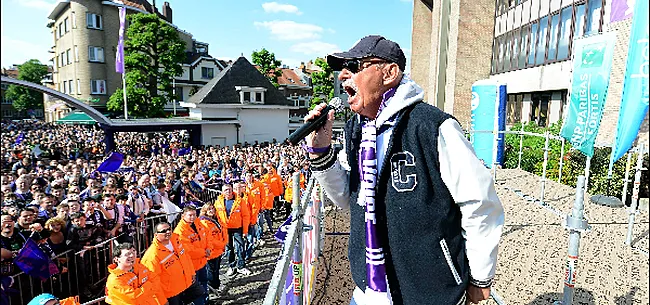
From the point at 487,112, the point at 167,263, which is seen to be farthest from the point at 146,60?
the point at 167,263

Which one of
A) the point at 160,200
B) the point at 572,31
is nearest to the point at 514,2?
the point at 572,31

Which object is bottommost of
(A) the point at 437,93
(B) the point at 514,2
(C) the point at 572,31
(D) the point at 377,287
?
(D) the point at 377,287

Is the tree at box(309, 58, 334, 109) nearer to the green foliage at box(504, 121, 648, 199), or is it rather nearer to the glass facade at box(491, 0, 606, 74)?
the green foliage at box(504, 121, 648, 199)

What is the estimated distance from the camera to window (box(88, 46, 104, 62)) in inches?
1112

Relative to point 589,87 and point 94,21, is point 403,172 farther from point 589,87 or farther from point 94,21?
point 94,21

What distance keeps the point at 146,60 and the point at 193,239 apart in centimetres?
2726

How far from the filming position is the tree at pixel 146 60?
1095 inches

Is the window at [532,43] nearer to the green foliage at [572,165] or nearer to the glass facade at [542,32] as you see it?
the glass facade at [542,32]

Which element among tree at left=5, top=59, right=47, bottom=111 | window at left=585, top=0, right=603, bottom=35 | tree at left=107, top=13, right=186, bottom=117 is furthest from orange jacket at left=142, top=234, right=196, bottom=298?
tree at left=107, top=13, right=186, bottom=117

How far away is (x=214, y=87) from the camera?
94.2ft

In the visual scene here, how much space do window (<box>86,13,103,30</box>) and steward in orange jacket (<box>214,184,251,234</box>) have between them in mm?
21778

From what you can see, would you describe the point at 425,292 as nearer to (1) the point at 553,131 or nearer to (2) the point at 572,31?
(1) the point at 553,131

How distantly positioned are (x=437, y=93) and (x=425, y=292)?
23.9 meters

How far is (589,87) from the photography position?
734cm
